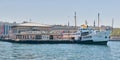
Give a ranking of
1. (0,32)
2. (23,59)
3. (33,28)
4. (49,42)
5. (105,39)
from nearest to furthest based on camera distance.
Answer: (23,59)
(105,39)
(49,42)
(33,28)
(0,32)

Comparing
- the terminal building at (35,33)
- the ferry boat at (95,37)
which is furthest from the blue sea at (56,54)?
the terminal building at (35,33)

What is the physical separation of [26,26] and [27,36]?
708 inches

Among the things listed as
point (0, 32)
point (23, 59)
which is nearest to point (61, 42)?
point (23, 59)

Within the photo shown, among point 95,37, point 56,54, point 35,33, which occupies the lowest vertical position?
point 56,54

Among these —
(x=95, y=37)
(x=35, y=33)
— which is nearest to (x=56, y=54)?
(x=95, y=37)

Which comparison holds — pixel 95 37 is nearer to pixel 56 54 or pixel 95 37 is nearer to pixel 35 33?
pixel 35 33

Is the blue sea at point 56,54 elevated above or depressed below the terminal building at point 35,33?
below

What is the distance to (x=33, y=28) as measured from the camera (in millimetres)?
143625

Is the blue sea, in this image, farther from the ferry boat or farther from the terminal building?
the terminal building

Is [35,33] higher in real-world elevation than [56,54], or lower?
higher

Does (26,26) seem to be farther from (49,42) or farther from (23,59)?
(23,59)

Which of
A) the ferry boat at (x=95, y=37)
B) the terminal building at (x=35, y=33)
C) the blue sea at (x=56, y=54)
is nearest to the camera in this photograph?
the blue sea at (x=56, y=54)

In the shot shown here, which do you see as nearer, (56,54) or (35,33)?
(56,54)

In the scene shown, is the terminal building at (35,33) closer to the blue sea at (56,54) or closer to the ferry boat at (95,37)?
the ferry boat at (95,37)
